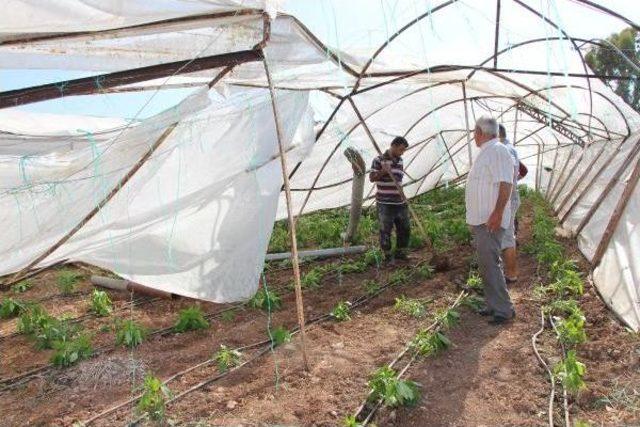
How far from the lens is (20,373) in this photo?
441cm

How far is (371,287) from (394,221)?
1635mm

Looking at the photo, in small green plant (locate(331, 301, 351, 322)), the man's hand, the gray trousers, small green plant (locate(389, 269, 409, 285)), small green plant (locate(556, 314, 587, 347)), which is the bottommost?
small green plant (locate(389, 269, 409, 285))

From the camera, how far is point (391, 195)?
7188 millimetres

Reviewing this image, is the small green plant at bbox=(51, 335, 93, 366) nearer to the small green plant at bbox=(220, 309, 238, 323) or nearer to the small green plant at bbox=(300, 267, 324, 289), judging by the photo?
the small green plant at bbox=(220, 309, 238, 323)

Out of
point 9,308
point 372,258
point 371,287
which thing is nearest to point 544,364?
point 371,287

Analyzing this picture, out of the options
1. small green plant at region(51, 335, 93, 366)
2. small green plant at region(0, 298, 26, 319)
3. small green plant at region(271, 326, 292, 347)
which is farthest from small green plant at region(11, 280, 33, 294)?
small green plant at region(271, 326, 292, 347)

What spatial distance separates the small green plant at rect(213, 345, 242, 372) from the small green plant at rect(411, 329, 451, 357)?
1416 millimetres

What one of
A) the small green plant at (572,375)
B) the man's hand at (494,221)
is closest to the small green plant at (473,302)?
the man's hand at (494,221)

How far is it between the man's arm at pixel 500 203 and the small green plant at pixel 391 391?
1.65 metres

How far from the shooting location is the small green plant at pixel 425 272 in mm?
→ 6488

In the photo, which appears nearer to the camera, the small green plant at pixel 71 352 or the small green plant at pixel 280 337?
the small green plant at pixel 71 352

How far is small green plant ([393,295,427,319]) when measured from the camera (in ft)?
16.9

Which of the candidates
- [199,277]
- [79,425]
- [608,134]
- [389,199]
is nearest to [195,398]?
[79,425]

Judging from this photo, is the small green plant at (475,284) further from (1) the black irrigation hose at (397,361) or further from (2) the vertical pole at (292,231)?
(2) the vertical pole at (292,231)
